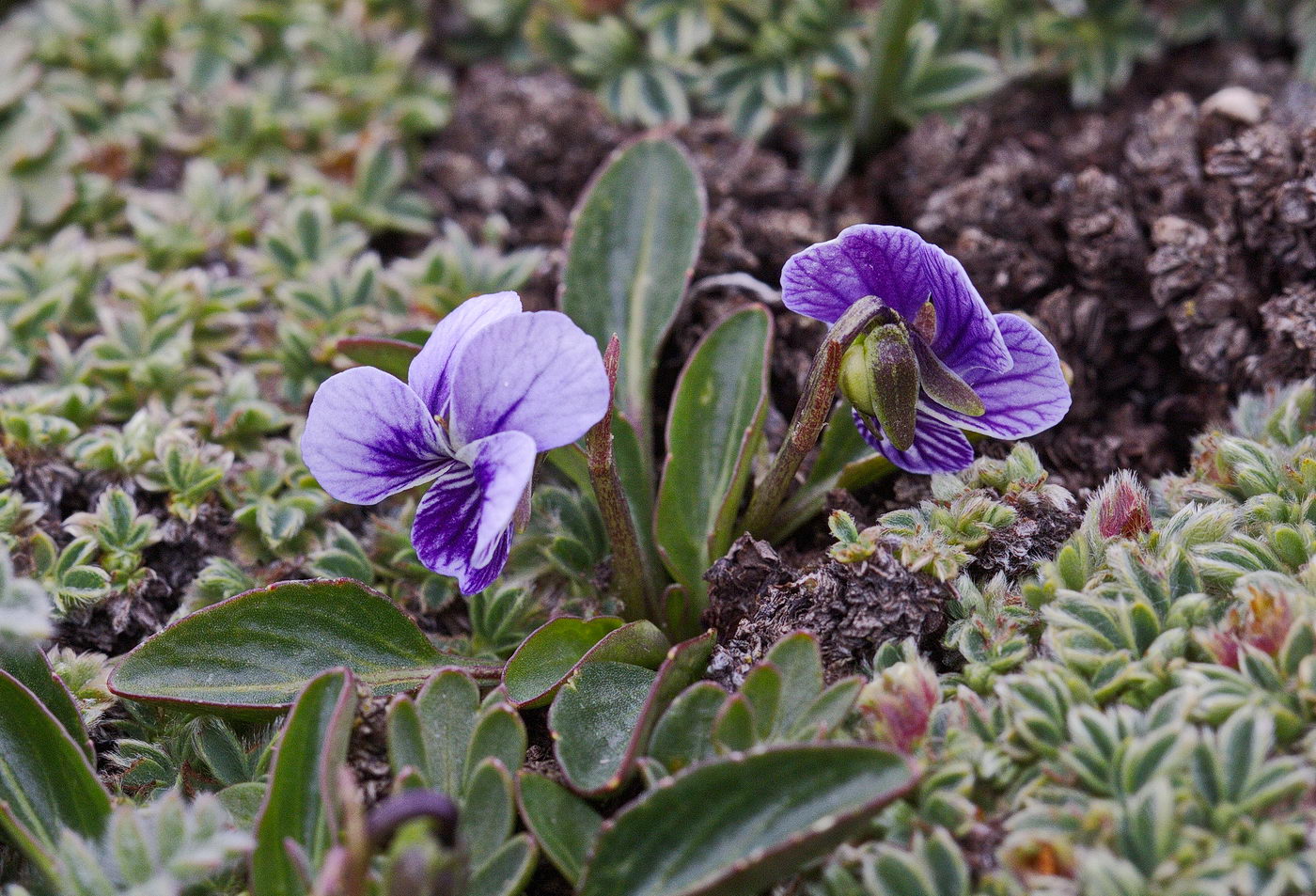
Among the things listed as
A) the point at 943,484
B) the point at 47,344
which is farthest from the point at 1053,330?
the point at 47,344

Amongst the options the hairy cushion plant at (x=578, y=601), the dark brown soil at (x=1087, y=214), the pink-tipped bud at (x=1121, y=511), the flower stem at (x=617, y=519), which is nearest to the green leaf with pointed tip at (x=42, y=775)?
the hairy cushion plant at (x=578, y=601)

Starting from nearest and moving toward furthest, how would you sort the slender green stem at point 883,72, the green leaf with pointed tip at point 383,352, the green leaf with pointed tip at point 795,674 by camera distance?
the green leaf with pointed tip at point 795,674 < the green leaf with pointed tip at point 383,352 < the slender green stem at point 883,72

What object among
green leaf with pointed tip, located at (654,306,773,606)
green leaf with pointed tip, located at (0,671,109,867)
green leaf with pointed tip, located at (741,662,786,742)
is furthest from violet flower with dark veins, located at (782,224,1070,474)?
green leaf with pointed tip, located at (0,671,109,867)

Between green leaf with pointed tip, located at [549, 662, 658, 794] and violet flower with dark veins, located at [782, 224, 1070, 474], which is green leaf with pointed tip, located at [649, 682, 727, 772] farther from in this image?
violet flower with dark veins, located at [782, 224, 1070, 474]

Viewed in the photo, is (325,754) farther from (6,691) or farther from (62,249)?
(62,249)

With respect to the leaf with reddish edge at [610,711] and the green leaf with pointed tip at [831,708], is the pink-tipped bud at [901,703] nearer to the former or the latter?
the green leaf with pointed tip at [831,708]

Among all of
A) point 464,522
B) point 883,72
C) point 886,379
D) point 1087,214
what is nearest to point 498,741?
point 464,522
